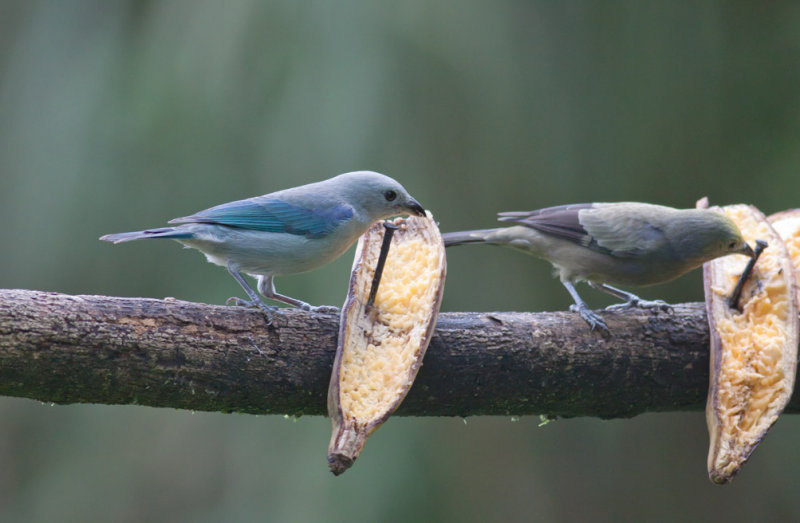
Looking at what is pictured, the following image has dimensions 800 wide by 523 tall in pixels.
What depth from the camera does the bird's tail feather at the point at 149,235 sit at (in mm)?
3002

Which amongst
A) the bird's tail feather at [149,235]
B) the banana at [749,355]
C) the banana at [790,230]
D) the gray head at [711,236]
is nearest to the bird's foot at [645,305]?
the banana at [749,355]

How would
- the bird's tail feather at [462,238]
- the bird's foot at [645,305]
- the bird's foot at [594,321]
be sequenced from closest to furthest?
1. the bird's foot at [594,321]
2. the bird's foot at [645,305]
3. the bird's tail feather at [462,238]

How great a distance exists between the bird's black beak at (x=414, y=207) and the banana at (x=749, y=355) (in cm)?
152

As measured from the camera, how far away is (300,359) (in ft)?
9.32

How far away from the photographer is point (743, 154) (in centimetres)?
652

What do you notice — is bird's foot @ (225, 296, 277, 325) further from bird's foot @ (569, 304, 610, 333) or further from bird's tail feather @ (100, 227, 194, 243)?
bird's foot @ (569, 304, 610, 333)

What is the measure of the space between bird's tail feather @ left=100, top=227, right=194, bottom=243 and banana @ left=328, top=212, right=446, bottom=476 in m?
0.80

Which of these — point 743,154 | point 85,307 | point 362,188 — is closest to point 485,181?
point 743,154

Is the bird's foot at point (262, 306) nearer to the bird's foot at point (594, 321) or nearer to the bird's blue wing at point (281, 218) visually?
the bird's blue wing at point (281, 218)

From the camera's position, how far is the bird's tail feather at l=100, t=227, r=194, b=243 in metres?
3.00

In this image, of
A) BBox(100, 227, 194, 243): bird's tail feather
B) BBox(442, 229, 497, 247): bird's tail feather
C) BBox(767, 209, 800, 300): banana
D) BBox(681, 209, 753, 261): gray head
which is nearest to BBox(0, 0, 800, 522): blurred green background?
BBox(442, 229, 497, 247): bird's tail feather

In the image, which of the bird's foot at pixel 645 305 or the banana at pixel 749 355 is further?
the bird's foot at pixel 645 305

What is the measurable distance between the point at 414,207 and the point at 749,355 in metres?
1.75

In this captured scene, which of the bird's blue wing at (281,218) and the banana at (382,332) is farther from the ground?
the bird's blue wing at (281,218)
